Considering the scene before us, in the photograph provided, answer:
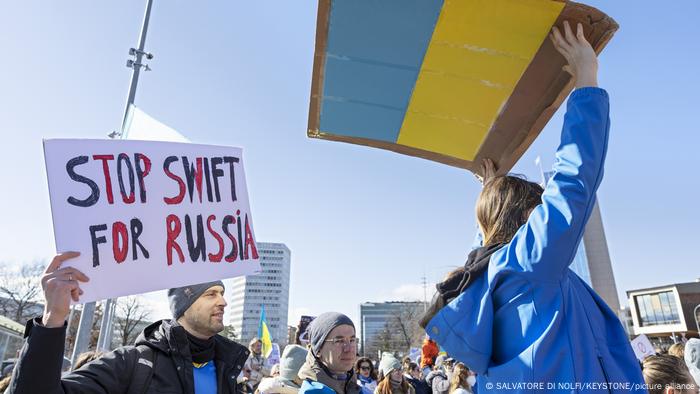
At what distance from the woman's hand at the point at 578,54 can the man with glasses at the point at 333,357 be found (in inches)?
88.3

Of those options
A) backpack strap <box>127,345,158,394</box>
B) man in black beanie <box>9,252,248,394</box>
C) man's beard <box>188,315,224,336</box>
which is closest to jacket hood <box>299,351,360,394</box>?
man in black beanie <box>9,252,248,394</box>

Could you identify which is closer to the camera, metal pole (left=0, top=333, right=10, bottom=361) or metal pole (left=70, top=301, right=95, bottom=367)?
metal pole (left=70, top=301, right=95, bottom=367)

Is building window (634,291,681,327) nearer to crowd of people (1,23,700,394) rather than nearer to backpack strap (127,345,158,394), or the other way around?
crowd of people (1,23,700,394)

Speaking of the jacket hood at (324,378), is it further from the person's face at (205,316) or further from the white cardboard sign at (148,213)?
the white cardboard sign at (148,213)

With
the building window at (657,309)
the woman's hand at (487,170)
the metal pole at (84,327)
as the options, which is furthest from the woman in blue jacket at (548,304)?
the building window at (657,309)

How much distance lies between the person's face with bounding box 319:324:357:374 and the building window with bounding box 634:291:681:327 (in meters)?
70.2

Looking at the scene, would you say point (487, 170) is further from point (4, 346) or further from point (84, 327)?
point (4, 346)

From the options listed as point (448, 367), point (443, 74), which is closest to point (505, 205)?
point (443, 74)

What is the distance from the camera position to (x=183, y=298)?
2672 mm

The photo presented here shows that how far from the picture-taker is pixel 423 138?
246cm

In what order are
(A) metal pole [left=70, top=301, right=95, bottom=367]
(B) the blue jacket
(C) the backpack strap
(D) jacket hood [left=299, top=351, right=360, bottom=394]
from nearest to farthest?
1. (B) the blue jacket
2. (C) the backpack strap
3. (D) jacket hood [left=299, top=351, right=360, bottom=394]
4. (A) metal pole [left=70, top=301, right=95, bottom=367]

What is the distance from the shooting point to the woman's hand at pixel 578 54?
1566mm

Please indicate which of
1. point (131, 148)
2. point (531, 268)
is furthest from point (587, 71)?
point (131, 148)

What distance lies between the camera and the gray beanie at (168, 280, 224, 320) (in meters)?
2.64
